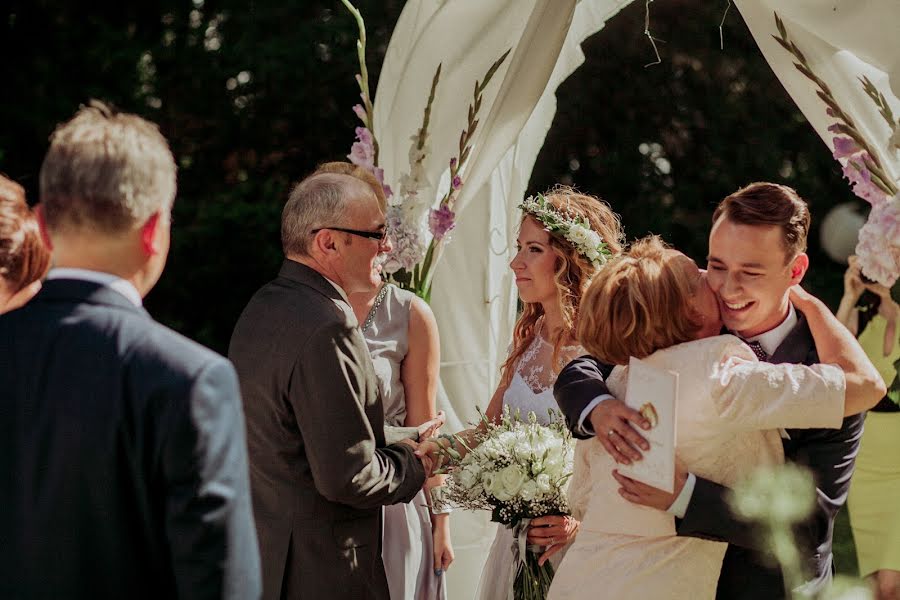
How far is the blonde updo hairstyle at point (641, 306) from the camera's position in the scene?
269 cm

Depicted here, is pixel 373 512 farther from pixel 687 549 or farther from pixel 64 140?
pixel 64 140

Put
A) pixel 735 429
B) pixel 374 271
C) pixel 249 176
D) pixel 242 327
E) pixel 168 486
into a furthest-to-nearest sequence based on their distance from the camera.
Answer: pixel 249 176
pixel 374 271
pixel 242 327
pixel 735 429
pixel 168 486

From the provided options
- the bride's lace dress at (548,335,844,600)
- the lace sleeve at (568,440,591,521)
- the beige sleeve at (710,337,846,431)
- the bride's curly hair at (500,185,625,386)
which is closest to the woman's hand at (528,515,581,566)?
the lace sleeve at (568,440,591,521)

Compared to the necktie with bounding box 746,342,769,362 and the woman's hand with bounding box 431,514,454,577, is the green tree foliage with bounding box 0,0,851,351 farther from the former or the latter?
the necktie with bounding box 746,342,769,362

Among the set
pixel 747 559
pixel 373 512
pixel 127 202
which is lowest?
pixel 373 512

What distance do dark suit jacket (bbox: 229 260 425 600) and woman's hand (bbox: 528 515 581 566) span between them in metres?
0.41

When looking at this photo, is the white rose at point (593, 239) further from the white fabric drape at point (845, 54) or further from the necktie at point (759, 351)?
the necktie at point (759, 351)

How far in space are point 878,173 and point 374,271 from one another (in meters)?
1.63

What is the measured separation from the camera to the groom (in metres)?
2.65

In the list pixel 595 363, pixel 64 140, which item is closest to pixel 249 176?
pixel 595 363

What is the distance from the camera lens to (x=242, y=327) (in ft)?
10.8

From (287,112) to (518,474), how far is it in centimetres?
740

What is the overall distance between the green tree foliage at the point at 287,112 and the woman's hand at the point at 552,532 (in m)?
6.47

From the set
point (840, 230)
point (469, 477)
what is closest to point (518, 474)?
point (469, 477)
